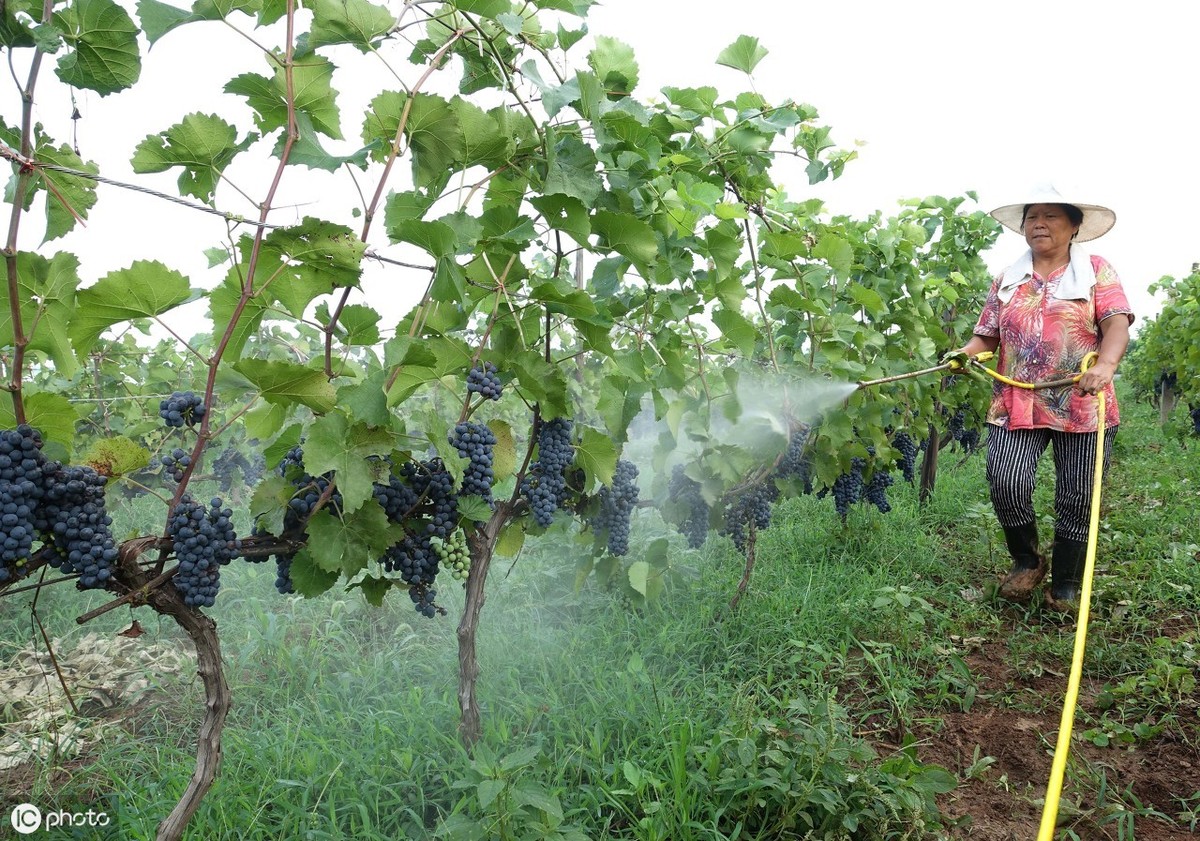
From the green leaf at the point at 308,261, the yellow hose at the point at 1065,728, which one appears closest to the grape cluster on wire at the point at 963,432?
the yellow hose at the point at 1065,728

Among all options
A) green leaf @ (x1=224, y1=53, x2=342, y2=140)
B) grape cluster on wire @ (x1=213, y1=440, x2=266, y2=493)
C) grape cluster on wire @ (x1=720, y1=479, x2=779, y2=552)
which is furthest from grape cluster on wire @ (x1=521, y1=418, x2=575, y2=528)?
grape cluster on wire @ (x1=213, y1=440, x2=266, y2=493)

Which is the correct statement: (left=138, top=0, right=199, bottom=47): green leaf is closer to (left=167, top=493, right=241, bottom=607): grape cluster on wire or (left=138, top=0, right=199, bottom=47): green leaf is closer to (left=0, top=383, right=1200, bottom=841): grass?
(left=167, top=493, right=241, bottom=607): grape cluster on wire

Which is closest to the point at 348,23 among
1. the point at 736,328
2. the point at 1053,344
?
the point at 736,328

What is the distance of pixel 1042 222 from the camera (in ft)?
12.5

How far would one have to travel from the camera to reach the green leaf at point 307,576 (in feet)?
6.79

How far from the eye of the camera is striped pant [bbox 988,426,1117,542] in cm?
386

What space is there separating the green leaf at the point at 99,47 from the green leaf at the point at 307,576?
3.68ft

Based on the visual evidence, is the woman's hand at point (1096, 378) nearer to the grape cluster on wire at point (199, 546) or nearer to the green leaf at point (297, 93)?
the green leaf at point (297, 93)

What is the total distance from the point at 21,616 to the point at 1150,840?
502 centimetres

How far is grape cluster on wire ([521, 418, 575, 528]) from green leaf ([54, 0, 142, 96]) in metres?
1.29

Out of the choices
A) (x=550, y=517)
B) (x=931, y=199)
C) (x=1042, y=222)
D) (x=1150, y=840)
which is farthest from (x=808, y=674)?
(x=931, y=199)

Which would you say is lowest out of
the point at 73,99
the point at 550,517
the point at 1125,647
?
the point at 1125,647

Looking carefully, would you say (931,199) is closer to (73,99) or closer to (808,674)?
(808,674)

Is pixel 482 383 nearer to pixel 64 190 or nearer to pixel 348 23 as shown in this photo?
pixel 348 23
